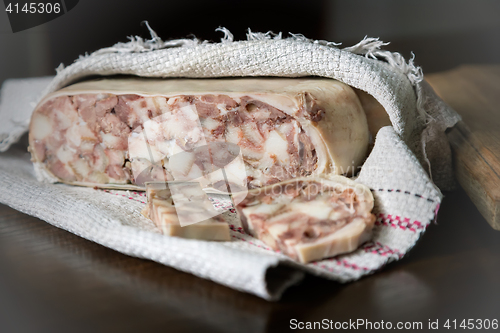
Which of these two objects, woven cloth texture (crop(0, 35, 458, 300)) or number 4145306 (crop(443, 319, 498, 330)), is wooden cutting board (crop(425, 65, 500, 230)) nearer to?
woven cloth texture (crop(0, 35, 458, 300))

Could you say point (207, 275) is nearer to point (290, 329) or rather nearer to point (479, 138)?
point (290, 329)

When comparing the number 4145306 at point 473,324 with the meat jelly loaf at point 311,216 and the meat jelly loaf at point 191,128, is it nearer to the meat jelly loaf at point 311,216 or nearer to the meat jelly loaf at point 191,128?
the meat jelly loaf at point 311,216

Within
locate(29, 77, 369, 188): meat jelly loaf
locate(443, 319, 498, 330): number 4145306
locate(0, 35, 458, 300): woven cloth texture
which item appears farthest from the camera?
locate(29, 77, 369, 188): meat jelly loaf

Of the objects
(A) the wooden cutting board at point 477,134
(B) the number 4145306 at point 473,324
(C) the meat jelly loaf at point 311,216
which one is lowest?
(A) the wooden cutting board at point 477,134

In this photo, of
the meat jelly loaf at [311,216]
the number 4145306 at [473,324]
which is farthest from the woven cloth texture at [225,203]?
the number 4145306 at [473,324]

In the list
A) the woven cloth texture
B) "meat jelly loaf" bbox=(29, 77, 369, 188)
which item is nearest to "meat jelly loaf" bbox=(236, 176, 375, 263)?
the woven cloth texture

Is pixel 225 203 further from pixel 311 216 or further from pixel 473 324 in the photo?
pixel 473 324

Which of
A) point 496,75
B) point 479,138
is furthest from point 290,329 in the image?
point 496,75
